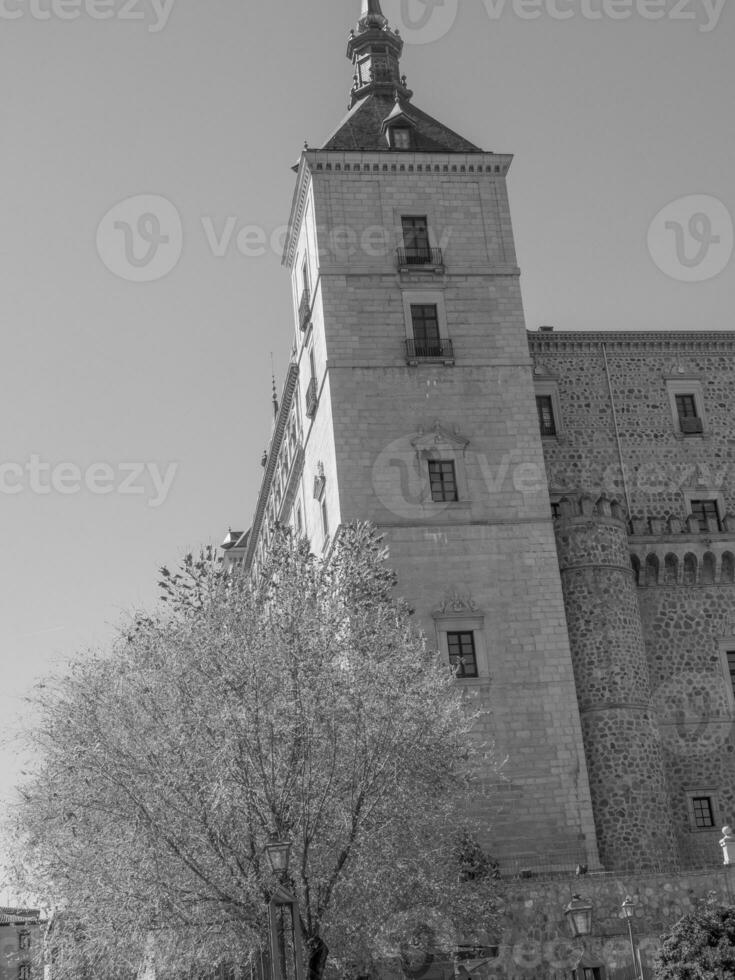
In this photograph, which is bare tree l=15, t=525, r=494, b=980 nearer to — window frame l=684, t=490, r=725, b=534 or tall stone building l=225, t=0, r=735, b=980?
tall stone building l=225, t=0, r=735, b=980

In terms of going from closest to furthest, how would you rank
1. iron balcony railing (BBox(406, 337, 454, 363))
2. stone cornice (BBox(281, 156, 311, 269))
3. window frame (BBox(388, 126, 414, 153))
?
1. iron balcony railing (BBox(406, 337, 454, 363))
2. stone cornice (BBox(281, 156, 311, 269))
3. window frame (BBox(388, 126, 414, 153))

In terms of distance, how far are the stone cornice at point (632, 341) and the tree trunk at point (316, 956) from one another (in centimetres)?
2135

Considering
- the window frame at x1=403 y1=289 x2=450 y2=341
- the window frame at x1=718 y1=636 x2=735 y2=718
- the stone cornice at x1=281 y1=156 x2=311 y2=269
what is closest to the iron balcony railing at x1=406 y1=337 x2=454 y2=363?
the window frame at x1=403 y1=289 x2=450 y2=341

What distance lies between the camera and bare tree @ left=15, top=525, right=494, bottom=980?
67.8 ft

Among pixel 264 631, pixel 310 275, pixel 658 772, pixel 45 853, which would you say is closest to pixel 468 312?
pixel 310 275

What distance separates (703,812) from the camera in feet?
109

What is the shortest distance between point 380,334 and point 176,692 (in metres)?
14.9

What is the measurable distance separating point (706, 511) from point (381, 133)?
14.1 meters

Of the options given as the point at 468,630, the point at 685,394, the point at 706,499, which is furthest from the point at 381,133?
the point at 468,630

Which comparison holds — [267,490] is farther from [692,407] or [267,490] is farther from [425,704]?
[425,704]

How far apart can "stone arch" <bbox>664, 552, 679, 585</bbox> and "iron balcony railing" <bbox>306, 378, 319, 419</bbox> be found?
10210 mm

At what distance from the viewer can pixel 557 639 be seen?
1262 inches

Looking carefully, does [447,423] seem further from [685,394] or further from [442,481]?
[685,394]

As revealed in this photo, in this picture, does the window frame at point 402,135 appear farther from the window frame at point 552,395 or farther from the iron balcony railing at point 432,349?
the window frame at point 552,395
